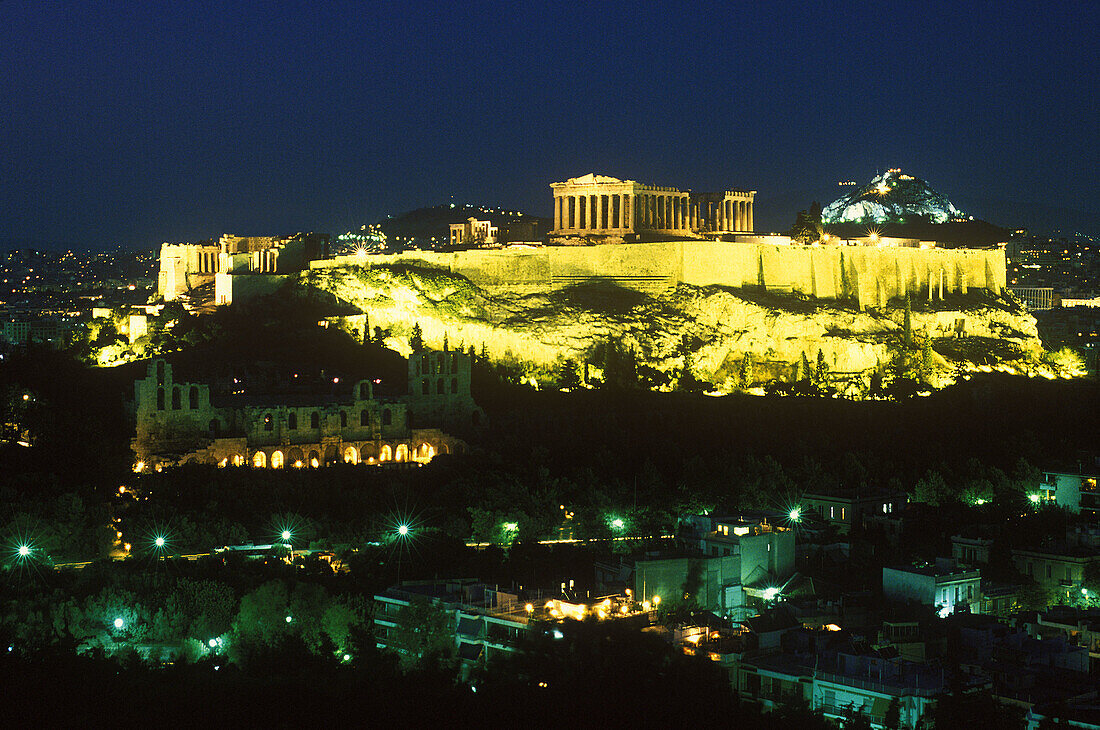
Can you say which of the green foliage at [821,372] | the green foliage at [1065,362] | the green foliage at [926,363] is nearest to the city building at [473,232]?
the green foliage at [821,372]

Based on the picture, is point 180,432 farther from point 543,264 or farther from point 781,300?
→ point 781,300

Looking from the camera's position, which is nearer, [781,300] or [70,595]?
[70,595]

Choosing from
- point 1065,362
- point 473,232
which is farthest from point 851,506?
point 473,232

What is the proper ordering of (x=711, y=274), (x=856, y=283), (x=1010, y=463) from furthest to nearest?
(x=856, y=283) → (x=711, y=274) → (x=1010, y=463)

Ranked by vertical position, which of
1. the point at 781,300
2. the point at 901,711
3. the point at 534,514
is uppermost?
the point at 781,300

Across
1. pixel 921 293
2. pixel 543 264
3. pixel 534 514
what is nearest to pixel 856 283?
pixel 921 293

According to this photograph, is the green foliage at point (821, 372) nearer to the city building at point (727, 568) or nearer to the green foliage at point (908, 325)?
the green foliage at point (908, 325)

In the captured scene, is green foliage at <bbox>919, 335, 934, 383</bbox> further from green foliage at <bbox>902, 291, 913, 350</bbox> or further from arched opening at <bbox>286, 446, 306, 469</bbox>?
arched opening at <bbox>286, 446, 306, 469</bbox>
